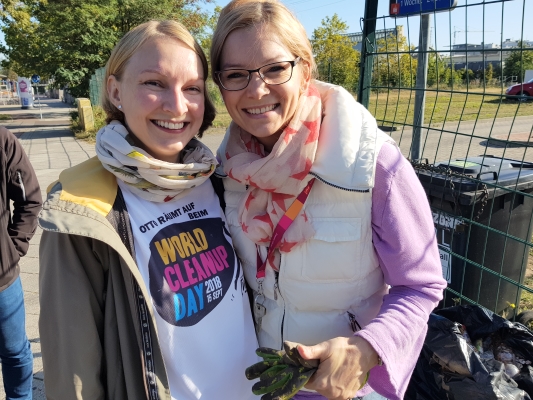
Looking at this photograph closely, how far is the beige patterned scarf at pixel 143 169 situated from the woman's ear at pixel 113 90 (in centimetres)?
8

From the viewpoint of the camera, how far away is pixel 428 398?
2.10 metres

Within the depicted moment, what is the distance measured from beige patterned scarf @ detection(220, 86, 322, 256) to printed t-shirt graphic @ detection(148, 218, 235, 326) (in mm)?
142

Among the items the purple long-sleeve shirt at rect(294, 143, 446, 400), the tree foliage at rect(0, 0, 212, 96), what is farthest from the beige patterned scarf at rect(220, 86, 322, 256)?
the tree foliage at rect(0, 0, 212, 96)

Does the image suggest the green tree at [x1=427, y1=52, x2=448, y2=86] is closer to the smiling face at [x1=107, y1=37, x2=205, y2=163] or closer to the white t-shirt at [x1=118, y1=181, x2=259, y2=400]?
the smiling face at [x1=107, y1=37, x2=205, y2=163]

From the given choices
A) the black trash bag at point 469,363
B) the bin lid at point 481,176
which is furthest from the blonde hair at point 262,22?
the bin lid at point 481,176

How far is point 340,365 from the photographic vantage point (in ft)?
4.01

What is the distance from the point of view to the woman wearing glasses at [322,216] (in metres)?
1.33

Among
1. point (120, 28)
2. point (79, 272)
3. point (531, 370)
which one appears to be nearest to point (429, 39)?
point (531, 370)

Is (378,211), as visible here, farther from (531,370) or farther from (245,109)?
(531,370)

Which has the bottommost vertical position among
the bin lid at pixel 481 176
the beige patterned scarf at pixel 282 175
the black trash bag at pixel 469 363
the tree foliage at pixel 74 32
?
the black trash bag at pixel 469 363

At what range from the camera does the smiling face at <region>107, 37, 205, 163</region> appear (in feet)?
4.60

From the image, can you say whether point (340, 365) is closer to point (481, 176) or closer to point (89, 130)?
point (481, 176)

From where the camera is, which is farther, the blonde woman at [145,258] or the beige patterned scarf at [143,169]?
the beige patterned scarf at [143,169]

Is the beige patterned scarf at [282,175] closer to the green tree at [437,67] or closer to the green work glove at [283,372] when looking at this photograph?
the green work glove at [283,372]
